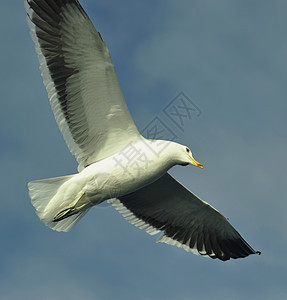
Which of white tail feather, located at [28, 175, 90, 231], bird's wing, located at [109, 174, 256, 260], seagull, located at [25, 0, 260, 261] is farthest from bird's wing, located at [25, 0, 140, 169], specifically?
bird's wing, located at [109, 174, 256, 260]

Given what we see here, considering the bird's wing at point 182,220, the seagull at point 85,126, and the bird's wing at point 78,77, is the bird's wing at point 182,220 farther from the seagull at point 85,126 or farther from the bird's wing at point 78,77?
the bird's wing at point 78,77

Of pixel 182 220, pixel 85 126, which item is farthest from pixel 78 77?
pixel 182 220

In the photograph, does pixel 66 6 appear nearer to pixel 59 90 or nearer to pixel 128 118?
pixel 59 90

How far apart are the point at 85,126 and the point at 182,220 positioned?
2.66m

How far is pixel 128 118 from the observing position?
9656 millimetres

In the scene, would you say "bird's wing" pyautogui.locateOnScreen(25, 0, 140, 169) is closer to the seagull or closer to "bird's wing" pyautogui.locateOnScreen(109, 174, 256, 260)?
the seagull

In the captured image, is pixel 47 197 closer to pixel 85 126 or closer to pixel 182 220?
pixel 85 126

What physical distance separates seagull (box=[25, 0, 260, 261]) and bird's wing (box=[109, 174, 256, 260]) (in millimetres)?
784

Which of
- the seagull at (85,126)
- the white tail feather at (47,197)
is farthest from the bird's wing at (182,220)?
the white tail feather at (47,197)

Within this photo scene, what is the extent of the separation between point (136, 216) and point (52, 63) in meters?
3.18

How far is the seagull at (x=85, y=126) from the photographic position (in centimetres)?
935

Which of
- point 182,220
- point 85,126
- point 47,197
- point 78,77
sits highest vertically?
point 78,77

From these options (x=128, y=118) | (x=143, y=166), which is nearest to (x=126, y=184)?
(x=143, y=166)

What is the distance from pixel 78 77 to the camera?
31.2 feet
